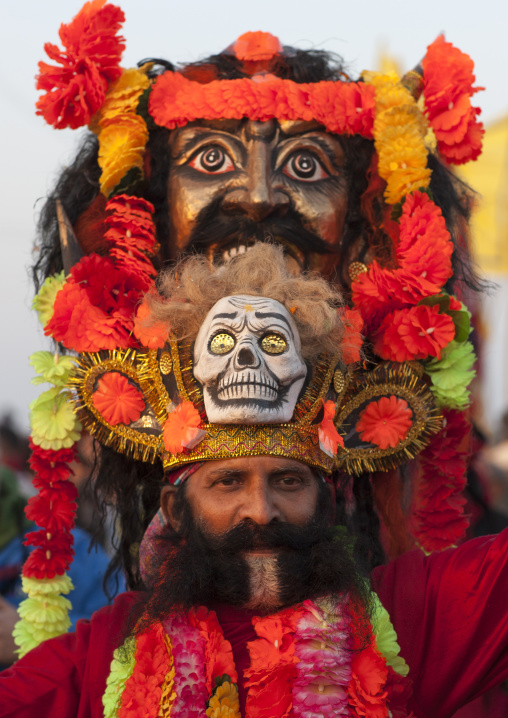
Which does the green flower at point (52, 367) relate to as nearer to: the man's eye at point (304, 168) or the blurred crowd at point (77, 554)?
the blurred crowd at point (77, 554)

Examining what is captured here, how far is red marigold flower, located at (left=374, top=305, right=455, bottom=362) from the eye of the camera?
3.73 metres

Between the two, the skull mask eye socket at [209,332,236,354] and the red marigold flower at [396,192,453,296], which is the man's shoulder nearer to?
the skull mask eye socket at [209,332,236,354]

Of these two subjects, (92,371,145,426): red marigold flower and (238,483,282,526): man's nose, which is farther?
(92,371,145,426): red marigold flower

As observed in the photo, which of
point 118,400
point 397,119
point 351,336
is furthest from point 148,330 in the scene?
point 397,119

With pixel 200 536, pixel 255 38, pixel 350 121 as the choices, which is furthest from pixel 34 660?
pixel 255 38

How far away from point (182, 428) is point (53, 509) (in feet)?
2.75

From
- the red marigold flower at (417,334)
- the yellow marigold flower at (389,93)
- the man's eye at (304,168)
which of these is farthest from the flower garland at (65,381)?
the yellow marigold flower at (389,93)

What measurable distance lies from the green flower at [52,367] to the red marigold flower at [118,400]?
0.26m

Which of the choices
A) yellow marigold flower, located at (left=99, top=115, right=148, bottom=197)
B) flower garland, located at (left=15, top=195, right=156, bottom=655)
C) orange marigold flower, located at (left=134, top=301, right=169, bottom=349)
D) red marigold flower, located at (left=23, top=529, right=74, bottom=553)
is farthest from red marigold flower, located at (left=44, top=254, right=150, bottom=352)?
red marigold flower, located at (left=23, top=529, right=74, bottom=553)

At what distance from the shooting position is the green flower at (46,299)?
157 inches

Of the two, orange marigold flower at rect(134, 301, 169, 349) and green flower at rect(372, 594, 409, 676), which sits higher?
orange marigold flower at rect(134, 301, 169, 349)

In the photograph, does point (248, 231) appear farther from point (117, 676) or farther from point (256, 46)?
point (117, 676)

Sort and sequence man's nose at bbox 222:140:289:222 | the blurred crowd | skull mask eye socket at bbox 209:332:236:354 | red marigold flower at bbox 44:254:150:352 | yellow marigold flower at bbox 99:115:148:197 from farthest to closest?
the blurred crowd < yellow marigold flower at bbox 99:115:148:197 < man's nose at bbox 222:140:289:222 < red marigold flower at bbox 44:254:150:352 < skull mask eye socket at bbox 209:332:236:354

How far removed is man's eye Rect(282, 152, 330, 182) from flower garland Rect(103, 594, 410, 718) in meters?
1.81
